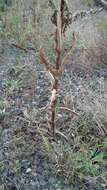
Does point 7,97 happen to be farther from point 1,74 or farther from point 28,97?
point 1,74

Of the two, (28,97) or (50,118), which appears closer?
(50,118)

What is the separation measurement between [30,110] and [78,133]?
43 cm

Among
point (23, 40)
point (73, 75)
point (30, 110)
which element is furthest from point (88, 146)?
point (23, 40)

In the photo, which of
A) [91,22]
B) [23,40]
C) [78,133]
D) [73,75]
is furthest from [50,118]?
[91,22]

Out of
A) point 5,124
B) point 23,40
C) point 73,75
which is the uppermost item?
point 23,40

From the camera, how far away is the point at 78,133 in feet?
8.15

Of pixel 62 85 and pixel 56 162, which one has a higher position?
pixel 62 85

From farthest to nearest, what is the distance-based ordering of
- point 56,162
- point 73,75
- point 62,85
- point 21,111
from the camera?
1. point 73,75
2. point 62,85
3. point 21,111
4. point 56,162

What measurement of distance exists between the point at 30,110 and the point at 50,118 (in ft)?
0.85

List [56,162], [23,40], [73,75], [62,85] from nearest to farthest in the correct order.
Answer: [56,162] → [62,85] → [73,75] → [23,40]

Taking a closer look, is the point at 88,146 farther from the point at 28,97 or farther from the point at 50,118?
the point at 28,97

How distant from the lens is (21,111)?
270cm

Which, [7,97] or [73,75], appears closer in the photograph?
[7,97]

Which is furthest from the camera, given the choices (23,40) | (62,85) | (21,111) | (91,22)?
(91,22)
